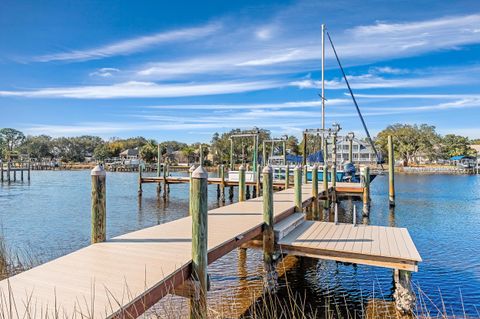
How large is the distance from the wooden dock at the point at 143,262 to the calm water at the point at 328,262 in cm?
119

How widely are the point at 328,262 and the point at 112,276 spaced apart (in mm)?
7999

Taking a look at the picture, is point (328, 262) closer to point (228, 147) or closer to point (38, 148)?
point (228, 147)

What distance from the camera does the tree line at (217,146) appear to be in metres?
73.4

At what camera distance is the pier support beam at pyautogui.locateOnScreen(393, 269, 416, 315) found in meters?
6.64

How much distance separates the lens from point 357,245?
24.6ft

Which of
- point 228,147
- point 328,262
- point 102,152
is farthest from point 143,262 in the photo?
point 102,152

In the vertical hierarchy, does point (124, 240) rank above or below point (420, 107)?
below

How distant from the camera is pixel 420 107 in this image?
5453 centimetres

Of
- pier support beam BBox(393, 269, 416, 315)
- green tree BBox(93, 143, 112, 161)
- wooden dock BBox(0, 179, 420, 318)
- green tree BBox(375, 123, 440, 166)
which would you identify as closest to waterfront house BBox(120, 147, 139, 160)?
green tree BBox(93, 143, 112, 161)

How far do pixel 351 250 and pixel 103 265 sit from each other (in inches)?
185

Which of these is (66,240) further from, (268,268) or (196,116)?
(196,116)

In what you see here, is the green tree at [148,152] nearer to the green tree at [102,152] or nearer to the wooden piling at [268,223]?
the green tree at [102,152]

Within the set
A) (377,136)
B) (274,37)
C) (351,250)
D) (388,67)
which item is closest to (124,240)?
(351,250)

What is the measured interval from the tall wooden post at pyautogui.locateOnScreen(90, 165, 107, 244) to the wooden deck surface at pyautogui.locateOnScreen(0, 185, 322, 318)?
0.24 meters
